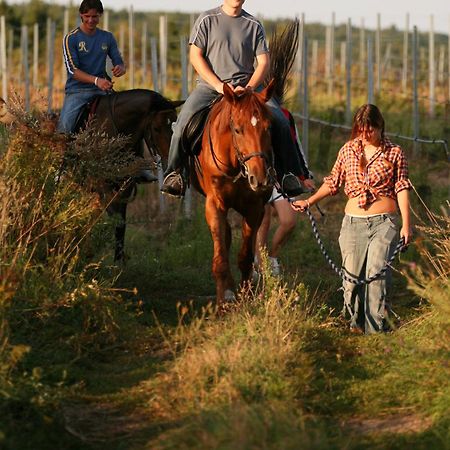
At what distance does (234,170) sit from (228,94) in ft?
2.25

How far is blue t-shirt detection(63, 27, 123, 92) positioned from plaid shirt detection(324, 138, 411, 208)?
4714 mm

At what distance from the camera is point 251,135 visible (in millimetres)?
9266

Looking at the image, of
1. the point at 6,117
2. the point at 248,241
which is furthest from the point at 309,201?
the point at 6,117

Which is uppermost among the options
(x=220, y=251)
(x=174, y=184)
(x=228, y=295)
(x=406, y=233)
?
(x=174, y=184)

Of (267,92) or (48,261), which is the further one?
(267,92)

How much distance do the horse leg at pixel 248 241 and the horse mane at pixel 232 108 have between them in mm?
928

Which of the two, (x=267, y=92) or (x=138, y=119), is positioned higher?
(x=267, y=92)

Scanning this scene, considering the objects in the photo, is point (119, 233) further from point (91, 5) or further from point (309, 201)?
point (309, 201)

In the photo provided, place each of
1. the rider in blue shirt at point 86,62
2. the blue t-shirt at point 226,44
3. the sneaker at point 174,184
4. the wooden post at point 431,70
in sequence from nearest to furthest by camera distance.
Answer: the blue t-shirt at point 226,44, the sneaker at point 174,184, the rider in blue shirt at point 86,62, the wooden post at point 431,70

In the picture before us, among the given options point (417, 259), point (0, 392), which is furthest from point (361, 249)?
point (417, 259)

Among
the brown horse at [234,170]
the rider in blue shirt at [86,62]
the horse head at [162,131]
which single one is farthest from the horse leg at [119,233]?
the brown horse at [234,170]

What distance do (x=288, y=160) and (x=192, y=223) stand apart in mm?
4938

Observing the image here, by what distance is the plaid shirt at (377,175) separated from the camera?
8.84m

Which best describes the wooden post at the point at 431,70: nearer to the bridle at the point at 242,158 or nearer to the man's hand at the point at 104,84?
the man's hand at the point at 104,84
